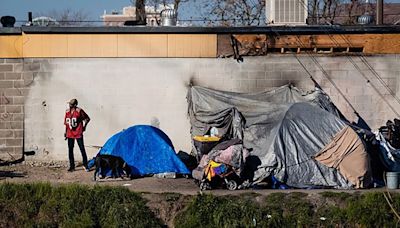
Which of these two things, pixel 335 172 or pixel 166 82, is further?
pixel 166 82

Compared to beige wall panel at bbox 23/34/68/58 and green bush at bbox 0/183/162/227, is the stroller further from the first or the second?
beige wall panel at bbox 23/34/68/58

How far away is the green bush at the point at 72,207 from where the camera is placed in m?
12.7

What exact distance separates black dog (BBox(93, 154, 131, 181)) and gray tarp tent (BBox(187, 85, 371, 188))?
281 cm

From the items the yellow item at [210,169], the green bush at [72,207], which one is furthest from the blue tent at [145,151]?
the green bush at [72,207]

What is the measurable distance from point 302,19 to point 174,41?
3.82 m

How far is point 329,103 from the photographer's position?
57.2ft

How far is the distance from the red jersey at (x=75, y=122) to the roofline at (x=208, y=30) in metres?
2.73

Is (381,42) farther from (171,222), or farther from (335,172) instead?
(171,222)

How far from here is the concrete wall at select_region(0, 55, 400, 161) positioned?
1873 cm

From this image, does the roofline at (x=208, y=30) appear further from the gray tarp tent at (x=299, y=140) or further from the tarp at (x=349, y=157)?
the tarp at (x=349, y=157)

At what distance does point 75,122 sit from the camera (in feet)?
55.6

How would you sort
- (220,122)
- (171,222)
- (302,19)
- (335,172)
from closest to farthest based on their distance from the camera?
(171,222), (335,172), (220,122), (302,19)

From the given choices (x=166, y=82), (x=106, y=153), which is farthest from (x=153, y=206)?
(x=166, y=82)

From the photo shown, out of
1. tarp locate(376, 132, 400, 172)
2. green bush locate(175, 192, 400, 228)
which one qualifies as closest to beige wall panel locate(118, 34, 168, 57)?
tarp locate(376, 132, 400, 172)
